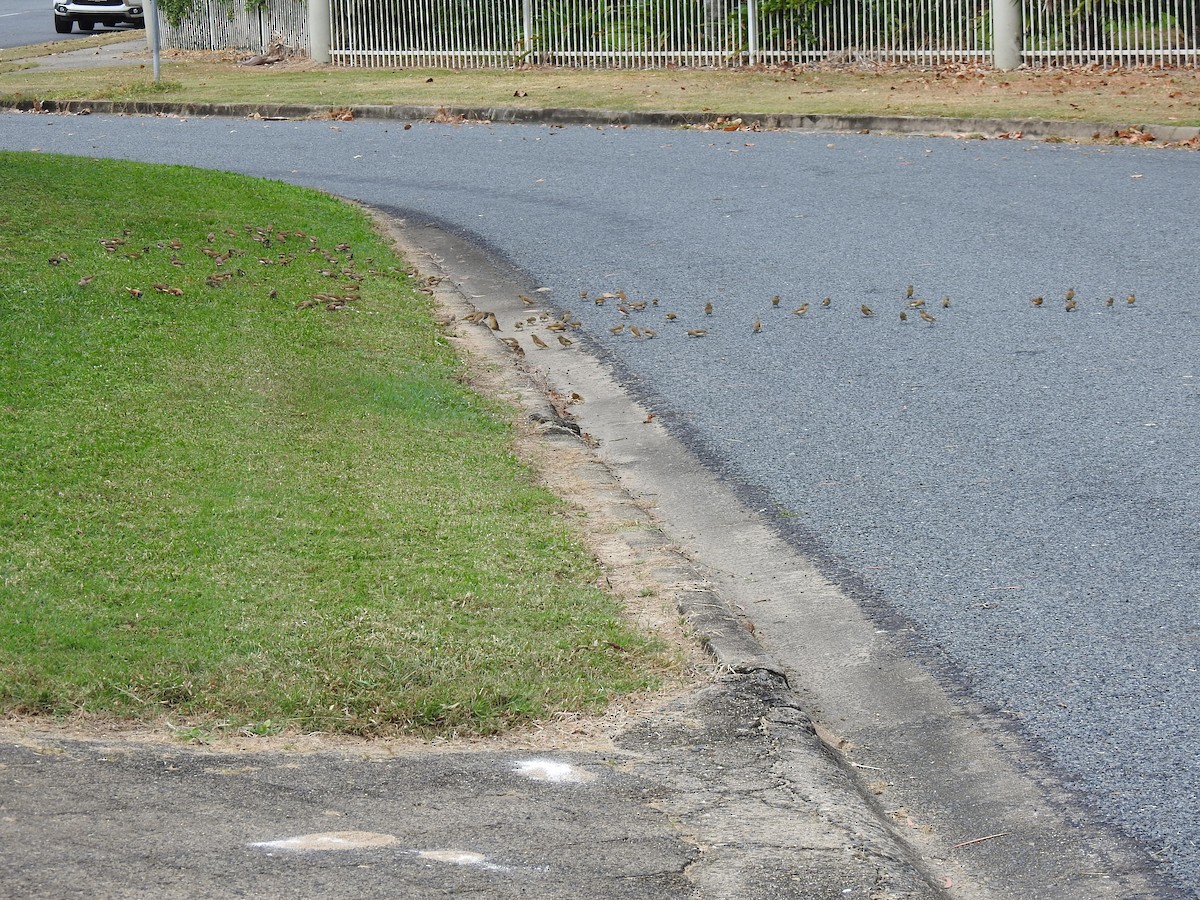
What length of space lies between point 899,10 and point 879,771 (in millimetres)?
19808

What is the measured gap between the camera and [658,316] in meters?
9.50

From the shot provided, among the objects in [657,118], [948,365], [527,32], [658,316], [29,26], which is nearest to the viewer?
[948,365]

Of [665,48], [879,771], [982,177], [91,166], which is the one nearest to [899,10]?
[665,48]

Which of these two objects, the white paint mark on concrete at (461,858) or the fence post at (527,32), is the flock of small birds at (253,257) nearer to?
the white paint mark on concrete at (461,858)

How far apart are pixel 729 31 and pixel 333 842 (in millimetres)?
21145

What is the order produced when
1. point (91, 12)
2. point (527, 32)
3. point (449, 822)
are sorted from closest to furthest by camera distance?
1. point (449, 822)
2. point (527, 32)
3. point (91, 12)

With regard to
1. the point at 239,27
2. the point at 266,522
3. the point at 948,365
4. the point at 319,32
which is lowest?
the point at 266,522

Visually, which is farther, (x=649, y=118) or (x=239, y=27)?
(x=239, y=27)

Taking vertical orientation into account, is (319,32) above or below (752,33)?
above

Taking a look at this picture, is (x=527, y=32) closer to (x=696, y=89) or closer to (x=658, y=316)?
(x=696, y=89)

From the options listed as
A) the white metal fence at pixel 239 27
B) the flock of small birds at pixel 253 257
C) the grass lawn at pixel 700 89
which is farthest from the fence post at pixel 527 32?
the flock of small birds at pixel 253 257

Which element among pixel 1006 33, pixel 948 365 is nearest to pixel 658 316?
pixel 948 365

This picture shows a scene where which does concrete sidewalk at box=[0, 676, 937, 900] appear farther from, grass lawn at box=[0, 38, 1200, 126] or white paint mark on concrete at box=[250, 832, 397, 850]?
grass lawn at box=[0, 38, 1200, 126]

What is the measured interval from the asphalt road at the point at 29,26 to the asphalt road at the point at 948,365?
65.7 feet
